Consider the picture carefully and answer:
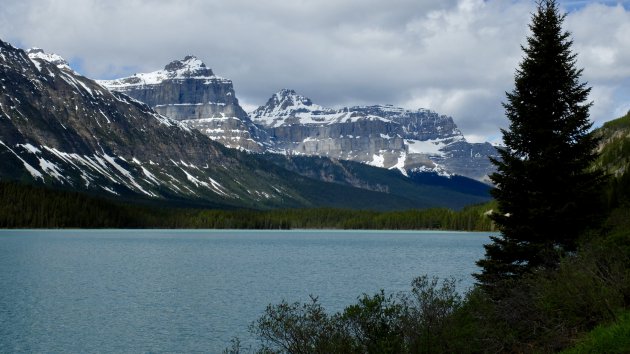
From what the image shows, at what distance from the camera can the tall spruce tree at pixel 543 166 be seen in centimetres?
3766

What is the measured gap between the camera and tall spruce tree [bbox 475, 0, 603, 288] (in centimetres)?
3766

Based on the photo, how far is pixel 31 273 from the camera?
8706cm

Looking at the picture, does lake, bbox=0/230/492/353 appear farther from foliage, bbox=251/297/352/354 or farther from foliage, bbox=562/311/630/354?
foliage, bbox=562/311/630/354

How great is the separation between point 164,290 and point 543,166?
47.3 meters

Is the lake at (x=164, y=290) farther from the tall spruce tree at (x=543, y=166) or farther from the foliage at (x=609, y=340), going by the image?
the foliage at (x=609, y=340)

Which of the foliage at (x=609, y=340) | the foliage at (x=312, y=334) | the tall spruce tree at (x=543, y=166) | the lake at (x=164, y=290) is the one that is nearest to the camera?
the foliage at (x=609, y=340)

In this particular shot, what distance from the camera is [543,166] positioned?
38031 mm

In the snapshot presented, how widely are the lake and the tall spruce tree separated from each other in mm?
18067

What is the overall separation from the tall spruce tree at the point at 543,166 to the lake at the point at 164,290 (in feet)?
59.3

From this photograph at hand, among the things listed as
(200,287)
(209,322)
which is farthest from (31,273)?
(209,322)

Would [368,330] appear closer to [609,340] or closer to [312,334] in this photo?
[312,334]

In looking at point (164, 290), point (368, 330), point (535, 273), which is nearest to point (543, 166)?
point (535, 273)

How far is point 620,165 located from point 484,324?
164 metres

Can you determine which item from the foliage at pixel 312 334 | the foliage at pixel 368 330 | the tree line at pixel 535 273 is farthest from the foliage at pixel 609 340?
the foliage at pixel 312 334
